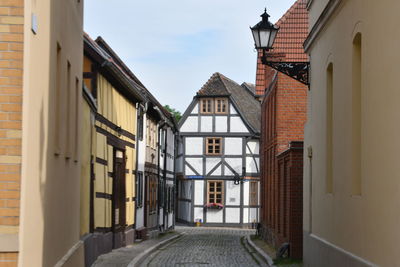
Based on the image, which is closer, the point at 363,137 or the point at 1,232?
the point at 1,232

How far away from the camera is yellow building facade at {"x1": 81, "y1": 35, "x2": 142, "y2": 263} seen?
17203 millimetres

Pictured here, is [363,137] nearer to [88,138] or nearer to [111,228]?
[88,138]

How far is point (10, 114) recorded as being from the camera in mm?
6801

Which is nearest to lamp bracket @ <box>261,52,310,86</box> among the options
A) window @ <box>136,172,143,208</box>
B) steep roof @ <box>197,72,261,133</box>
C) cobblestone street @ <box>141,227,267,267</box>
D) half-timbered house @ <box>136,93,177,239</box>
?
cobblestone street @ <box>141,227,267,267</box>

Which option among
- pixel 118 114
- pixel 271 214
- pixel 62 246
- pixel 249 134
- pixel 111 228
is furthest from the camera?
pixel 249 134

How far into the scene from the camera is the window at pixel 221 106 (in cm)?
4897

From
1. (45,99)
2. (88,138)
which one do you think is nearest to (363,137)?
(45,99)

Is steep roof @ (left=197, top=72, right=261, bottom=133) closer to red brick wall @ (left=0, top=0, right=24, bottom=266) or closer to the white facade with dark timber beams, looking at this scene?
the white facade with dark timber beams

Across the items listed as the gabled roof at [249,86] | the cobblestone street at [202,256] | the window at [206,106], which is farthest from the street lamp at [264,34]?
the gabled roof at [249,86]

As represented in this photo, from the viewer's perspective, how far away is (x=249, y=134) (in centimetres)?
4912

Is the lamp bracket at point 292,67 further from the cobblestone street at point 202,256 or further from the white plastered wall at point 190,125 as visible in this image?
the white plastered wall at point 190,125

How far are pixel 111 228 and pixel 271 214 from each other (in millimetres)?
7834

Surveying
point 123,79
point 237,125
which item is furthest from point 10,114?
point 237,125

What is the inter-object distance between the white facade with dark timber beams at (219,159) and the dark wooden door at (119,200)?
25.3 m
